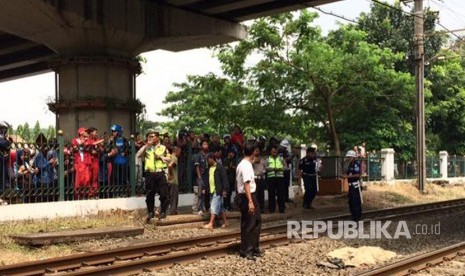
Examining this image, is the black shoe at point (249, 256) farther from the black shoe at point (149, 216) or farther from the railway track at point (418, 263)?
the black shoe at point (149, 216)

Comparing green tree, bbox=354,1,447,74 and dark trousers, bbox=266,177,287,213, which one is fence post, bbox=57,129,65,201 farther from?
green tree, bbox=354,1,447,74

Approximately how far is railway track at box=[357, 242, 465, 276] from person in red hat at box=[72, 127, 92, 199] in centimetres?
779

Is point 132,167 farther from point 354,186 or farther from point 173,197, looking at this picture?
point 354,186

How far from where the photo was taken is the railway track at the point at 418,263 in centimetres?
781

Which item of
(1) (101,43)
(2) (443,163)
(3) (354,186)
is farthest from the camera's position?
(2) (443,163)

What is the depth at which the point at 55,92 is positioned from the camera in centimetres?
1712

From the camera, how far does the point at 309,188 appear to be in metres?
16.4

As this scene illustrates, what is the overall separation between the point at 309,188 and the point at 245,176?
727 cm

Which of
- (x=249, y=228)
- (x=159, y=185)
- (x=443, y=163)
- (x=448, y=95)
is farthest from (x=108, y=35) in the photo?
(x=448, y=95)

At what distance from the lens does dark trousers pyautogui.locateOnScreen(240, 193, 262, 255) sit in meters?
9.45

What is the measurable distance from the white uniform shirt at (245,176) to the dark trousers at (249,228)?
13 centimetres

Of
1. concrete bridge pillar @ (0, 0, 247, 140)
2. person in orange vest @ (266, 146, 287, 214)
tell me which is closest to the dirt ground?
person in orange vest @ (266, 146, 287, 214)

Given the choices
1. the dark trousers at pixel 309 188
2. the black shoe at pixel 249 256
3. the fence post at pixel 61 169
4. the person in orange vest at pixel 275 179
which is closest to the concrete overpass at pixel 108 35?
the fence post at pixel 61 169

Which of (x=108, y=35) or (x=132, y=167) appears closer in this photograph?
(x=132, y=167)
